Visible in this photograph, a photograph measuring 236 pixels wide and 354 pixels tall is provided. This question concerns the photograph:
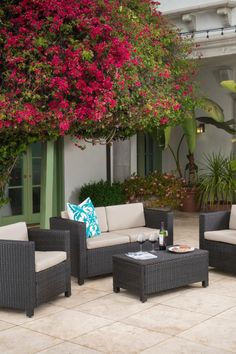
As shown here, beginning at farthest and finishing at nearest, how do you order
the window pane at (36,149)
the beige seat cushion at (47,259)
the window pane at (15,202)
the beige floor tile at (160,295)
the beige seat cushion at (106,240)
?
the window pane at (36,149)
the window pane at (15,202)
the beige seat cushion at (106,240)
the beige floor tile at (160,295)
the beige seat cushion at (47,259)

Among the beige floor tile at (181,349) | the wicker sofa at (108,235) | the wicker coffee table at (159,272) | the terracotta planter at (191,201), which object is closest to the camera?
the beige floor tile at (181,349)

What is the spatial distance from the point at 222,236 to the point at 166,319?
2.01m

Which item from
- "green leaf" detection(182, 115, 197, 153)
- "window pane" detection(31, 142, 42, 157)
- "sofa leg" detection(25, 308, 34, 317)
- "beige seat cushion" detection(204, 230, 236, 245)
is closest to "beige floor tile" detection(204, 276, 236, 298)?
"beige seat cushion" detection(204, 230, 236, 245)

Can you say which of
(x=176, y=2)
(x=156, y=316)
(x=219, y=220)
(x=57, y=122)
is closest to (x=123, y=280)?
(x=156, y=316)

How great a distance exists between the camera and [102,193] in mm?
10945

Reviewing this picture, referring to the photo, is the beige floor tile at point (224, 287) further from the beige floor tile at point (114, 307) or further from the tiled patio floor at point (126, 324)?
the beige floor tile at point (114, 307)

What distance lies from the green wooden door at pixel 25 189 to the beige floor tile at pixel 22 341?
5974 millimetres

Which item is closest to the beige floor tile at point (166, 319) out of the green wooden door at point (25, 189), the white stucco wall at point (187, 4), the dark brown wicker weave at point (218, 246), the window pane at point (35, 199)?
the dark brown wicker weave at point (218, 246)

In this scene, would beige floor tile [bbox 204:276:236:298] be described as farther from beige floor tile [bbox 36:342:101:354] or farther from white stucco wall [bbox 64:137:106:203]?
white stucco wall [bbox 64:137:106:203]

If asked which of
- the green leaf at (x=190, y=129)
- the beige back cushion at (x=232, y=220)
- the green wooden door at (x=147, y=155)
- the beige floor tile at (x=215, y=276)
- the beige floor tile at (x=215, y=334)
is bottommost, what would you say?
the beige floor tile at (x=215, y=334)

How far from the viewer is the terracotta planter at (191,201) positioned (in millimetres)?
13094

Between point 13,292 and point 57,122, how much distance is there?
2684 mm

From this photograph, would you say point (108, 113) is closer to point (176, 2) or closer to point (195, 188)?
point (176, 2)

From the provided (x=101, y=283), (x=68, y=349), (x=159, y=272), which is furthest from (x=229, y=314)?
(x=101, y=283)
